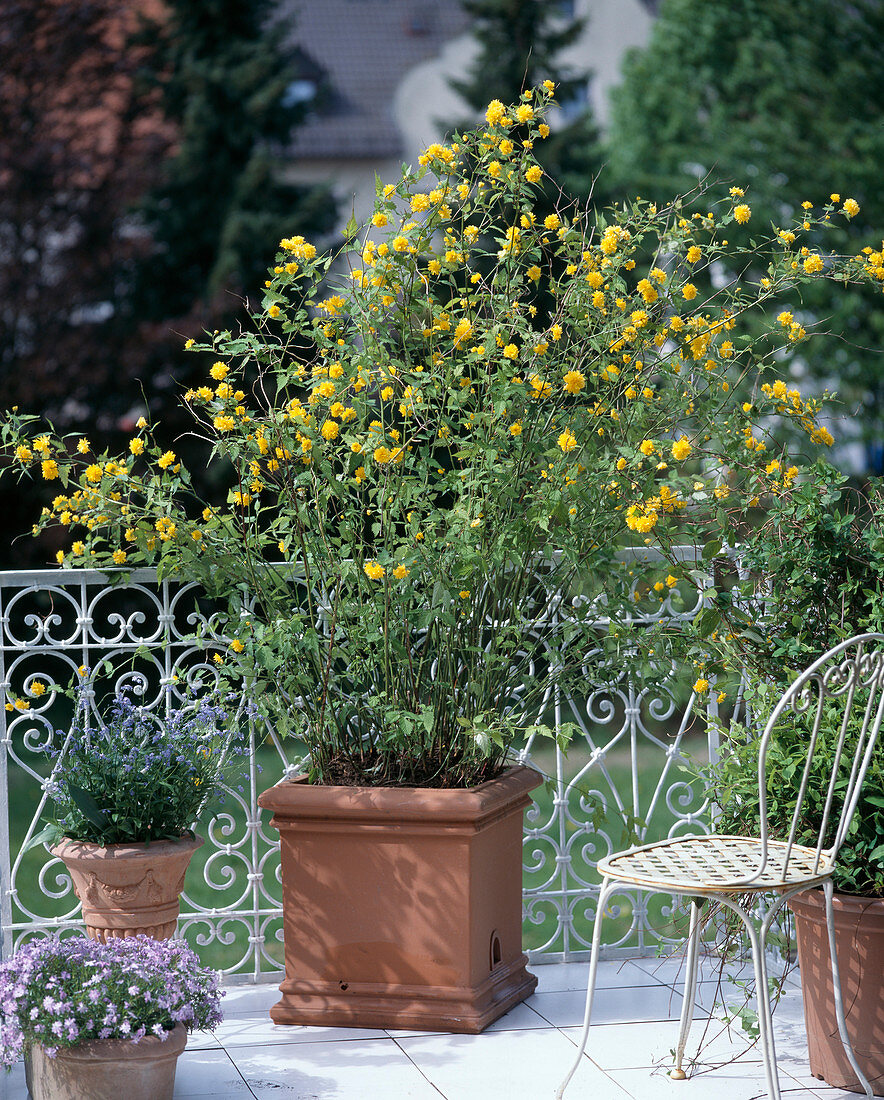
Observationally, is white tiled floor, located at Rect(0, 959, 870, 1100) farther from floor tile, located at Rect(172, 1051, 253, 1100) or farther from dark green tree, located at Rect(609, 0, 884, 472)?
dark green tree, located at Rect(609, 0, 884, 472)

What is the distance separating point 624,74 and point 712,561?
37.8ft

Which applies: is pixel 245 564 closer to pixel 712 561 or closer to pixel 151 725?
pixel 151 725

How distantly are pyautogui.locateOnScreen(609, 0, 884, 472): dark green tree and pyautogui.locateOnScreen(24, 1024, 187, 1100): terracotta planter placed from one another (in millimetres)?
8345

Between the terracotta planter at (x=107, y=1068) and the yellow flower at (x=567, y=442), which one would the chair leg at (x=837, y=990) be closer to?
the yellow flower at (x=567, y=442)

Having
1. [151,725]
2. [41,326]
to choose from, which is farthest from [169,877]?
[41,326]

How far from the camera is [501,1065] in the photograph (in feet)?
8.86

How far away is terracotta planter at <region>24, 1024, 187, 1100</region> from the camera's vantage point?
2.32m

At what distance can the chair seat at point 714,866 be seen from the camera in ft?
7.21

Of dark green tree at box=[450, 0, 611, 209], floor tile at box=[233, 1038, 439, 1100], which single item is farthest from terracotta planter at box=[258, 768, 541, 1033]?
dark green tree at box=[450, 0, 611, 209]

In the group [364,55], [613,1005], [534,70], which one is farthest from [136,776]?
[364,55]

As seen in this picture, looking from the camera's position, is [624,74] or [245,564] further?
[624,74]

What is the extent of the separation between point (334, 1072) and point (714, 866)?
3.20 feet

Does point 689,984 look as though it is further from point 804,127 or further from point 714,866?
point 804,127

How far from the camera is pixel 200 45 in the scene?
10172 millimetres
